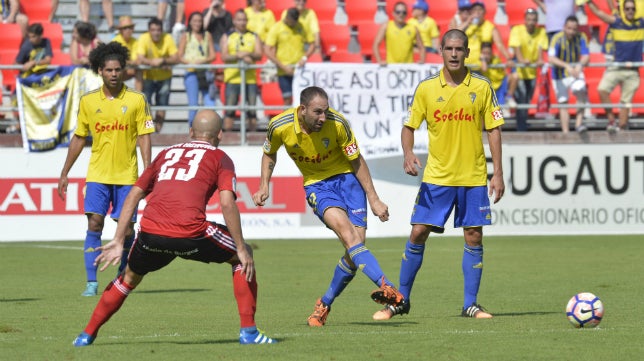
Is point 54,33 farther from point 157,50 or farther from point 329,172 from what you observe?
point 329,172

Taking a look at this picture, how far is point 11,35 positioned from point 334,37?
595 centimetres

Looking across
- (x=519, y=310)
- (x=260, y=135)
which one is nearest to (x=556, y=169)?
(x=260, y=135)

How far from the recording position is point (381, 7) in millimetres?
25078

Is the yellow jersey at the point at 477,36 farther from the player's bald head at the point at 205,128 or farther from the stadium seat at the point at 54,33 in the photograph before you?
the player's bald head at the point at 205,128

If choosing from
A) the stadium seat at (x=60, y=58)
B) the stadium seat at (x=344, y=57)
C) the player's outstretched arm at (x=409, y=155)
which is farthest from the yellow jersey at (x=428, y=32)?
the player's outstretched arm at (x=409, y=155)

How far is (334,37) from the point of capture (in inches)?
939

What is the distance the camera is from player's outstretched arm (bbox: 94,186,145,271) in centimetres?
781

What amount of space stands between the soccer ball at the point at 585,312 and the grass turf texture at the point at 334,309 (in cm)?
10

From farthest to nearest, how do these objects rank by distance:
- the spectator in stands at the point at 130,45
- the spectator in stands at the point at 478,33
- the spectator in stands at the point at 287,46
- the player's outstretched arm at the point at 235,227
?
the spectator in stands at the point at 478,33 → the spectator in stands at the point at 287,46 → the spectator in stands at the point at 130,45 → the player's outstretched arm at the point at 235,227

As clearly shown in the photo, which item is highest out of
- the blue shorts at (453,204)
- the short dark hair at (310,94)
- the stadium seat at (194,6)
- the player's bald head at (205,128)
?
the stadium seat at (194,6)

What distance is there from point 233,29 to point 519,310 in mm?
11815

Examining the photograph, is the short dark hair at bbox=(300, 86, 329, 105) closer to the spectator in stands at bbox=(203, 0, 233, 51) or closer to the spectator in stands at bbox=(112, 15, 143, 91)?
the spectator in stands at bbox=(112, 15, 143, 91)

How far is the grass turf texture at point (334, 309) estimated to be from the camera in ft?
27.2

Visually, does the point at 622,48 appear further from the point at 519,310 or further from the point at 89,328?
the point at 89,328
